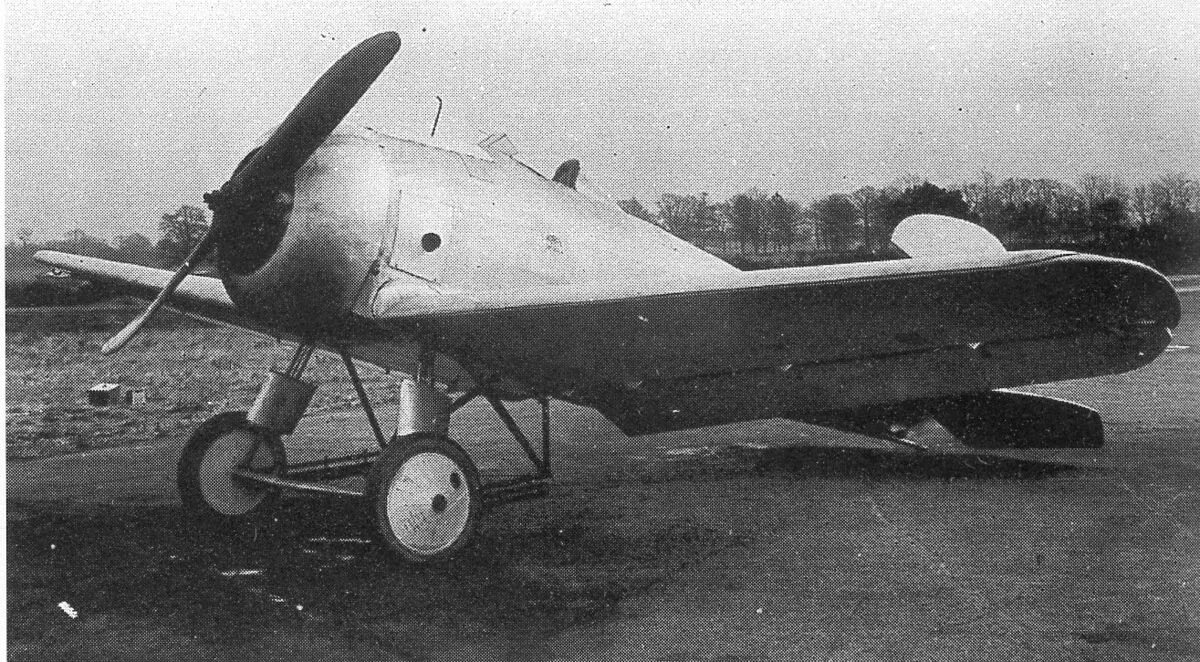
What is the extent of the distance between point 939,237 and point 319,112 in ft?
14.2

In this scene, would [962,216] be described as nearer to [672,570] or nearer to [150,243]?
[672,570]

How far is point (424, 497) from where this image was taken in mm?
4074

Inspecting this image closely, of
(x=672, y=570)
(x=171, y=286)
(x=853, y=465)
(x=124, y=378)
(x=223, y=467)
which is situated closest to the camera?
(x=672, y=570)

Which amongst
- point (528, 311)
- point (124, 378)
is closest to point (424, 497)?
point (528, 311)

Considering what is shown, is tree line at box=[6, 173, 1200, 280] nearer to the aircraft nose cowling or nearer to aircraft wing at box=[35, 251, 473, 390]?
aircraft wing at box=[35, 251, 473, 390]

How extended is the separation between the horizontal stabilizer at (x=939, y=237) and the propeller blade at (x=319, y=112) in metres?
3.93

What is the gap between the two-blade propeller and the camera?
4.00 meters

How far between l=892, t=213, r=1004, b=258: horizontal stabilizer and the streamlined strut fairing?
1545 millimetres

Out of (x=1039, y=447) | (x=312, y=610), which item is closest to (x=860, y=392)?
(x=1039, y=447)

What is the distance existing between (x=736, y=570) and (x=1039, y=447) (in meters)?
3.44

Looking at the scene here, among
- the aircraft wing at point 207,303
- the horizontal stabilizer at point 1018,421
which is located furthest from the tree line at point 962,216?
the aircraft wing at point 207,303

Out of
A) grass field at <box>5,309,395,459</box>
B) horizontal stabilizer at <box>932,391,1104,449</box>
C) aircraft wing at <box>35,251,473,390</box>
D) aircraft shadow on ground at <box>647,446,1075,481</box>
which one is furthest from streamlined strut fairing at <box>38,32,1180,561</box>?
grass field at <box>5,309,395,459</box>

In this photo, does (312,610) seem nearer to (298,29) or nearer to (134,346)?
(298,29)

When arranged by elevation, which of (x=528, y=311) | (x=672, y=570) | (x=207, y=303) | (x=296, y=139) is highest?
(x=296, y=139)
